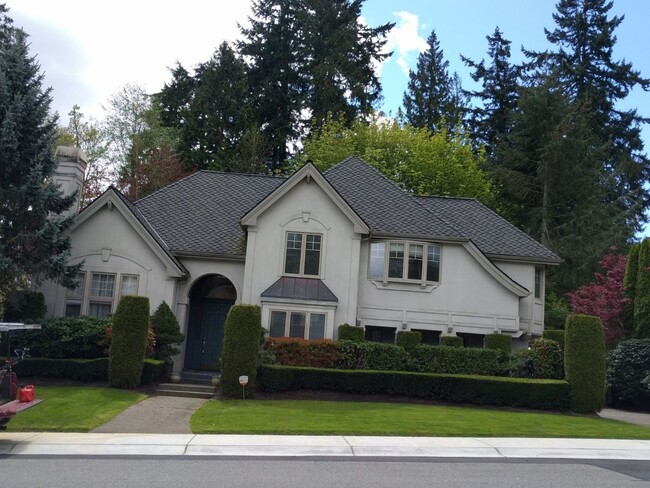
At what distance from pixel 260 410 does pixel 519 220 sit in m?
31.2

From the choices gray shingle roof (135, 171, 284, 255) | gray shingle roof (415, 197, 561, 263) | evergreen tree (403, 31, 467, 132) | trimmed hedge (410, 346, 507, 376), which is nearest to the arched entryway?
gray shingle roof (135, 171, 284, 255)

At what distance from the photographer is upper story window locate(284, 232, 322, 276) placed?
23.4 metres

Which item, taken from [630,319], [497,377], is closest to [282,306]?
[497,377]

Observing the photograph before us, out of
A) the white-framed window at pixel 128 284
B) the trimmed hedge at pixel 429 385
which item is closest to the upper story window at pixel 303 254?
the trimmed hedge at pixel 429 385

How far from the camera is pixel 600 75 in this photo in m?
50.8

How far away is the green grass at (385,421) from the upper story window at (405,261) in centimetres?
628

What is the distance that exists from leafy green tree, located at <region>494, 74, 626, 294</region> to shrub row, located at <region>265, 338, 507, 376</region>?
21.6 m

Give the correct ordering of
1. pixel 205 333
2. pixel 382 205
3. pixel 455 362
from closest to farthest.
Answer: pixel 455 362
pixel 205 333
pixel 382 205

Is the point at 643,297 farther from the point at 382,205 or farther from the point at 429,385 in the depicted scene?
the point at 429,385

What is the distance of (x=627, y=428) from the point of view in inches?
650

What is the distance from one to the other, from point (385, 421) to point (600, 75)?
44375 millimetres

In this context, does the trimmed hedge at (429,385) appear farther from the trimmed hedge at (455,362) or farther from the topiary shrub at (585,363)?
the trimmed hedge at (455,362)

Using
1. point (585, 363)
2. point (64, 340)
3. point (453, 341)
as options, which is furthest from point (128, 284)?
point (585, 363)

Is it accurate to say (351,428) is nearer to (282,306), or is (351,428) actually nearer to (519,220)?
(282,306)
